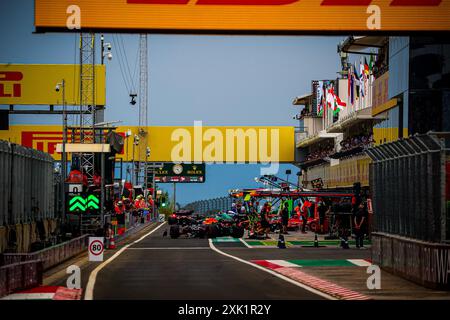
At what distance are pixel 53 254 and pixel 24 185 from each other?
2.65 metres

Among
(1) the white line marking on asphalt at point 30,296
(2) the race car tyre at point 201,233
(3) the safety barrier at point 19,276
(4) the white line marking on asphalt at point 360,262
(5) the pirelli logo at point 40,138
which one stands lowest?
(2) the race car tyre at point 201,233

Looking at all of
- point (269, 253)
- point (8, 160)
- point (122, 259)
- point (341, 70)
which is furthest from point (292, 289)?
point (341, 70)

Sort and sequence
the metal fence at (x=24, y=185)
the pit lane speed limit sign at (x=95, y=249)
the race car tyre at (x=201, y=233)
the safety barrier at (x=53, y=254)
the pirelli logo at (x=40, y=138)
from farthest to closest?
the pirelli logo at (x=40, y=138) < the race car tyre at (x=201, y=233) < the pit lane speed limit sign at (x=95, y=249) < the metal fence at (x=24, y=185) < the safety barrier at (x=53, y=254)

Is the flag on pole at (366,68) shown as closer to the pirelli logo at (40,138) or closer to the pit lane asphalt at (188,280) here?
the pit lane asphalt at (188,280)

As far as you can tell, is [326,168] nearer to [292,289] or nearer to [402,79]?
[402,79]

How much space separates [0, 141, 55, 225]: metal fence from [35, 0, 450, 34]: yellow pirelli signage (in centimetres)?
758

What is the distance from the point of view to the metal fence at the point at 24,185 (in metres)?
27.6

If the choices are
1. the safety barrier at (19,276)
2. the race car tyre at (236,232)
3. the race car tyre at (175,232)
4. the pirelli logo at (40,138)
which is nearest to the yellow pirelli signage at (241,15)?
the safety barrier at (19,276)

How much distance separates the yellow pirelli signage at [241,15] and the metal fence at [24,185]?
298 inches

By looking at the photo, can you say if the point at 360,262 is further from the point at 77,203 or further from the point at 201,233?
the point at 201,233

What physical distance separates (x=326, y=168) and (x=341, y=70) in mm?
11279
